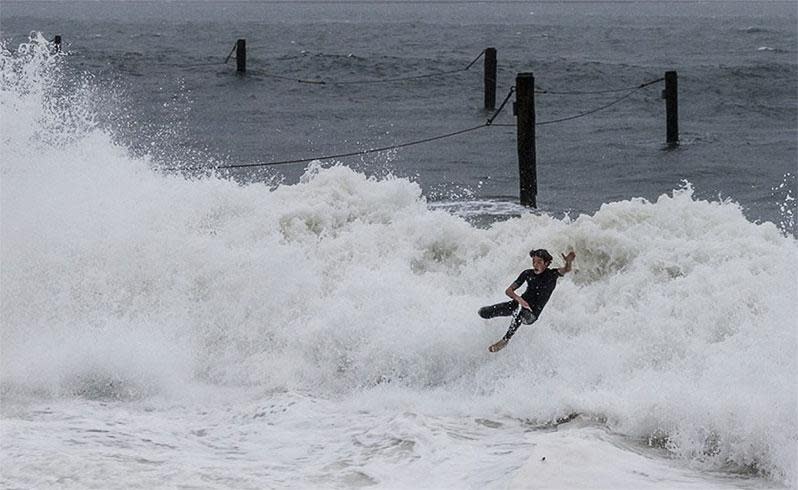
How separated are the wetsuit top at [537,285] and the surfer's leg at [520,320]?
0.16ft

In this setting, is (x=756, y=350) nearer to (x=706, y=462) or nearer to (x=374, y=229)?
(x=706, y=462)

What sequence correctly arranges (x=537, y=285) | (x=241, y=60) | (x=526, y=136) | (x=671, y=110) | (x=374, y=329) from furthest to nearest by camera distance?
(x=241, y=60) → (x=671, y=110) → (x=526, y=136) → (x=374, y=329) → (x=537, y=285)

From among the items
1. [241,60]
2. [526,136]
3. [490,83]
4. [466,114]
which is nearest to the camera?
[526,136]

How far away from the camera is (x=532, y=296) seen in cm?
981

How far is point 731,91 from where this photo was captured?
→ 3284cm

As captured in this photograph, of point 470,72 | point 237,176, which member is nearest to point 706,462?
point 237,176

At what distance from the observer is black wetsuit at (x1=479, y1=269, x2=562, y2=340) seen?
32.0 feet

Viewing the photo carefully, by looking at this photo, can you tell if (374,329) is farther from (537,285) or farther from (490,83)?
(490,83)

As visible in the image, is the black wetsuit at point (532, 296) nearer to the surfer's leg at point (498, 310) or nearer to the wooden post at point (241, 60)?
the surfer's leg at point (498, 310)

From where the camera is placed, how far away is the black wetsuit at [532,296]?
9.75 metres

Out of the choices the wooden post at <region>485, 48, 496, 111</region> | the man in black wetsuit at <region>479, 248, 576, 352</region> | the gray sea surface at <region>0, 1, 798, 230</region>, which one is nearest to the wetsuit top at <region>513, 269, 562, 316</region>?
the man in black wetsuit at <region>479, 248, 576, 352</region>

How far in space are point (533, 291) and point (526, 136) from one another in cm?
780

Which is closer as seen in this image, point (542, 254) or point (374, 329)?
point (542, 254)

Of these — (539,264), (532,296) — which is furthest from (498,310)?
(539,264)
